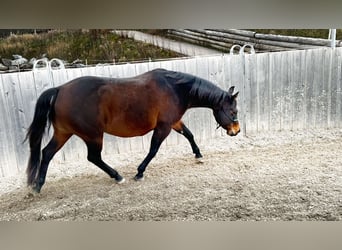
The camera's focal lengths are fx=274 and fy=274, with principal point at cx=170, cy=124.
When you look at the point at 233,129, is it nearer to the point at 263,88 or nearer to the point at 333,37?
the point at 263,88

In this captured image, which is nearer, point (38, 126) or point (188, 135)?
point (38, 126)

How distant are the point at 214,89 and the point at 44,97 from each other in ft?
2.94

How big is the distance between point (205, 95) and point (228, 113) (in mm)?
163

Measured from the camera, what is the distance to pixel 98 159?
1.48 m

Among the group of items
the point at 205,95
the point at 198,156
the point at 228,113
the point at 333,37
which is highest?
the point at 333,37

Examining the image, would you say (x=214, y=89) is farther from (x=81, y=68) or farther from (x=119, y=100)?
(x=81, y=68)

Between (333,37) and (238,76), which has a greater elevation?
(333,37)

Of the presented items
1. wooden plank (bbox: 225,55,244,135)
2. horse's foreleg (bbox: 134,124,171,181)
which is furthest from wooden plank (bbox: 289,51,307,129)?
horse's foreleg (bbox: 134,124,171,181)

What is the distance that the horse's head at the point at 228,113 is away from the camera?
151 cm

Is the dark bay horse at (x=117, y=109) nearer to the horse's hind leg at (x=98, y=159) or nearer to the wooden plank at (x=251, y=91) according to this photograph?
the horse's hind leg at (x=98, y=159)

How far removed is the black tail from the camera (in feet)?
4.62

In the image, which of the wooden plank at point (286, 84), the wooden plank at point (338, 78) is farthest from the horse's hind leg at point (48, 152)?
the wooden plank at point (338, 78)

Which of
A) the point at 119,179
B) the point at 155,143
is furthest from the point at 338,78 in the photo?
the point at 119,179

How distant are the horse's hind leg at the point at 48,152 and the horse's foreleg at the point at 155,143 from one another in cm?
42
